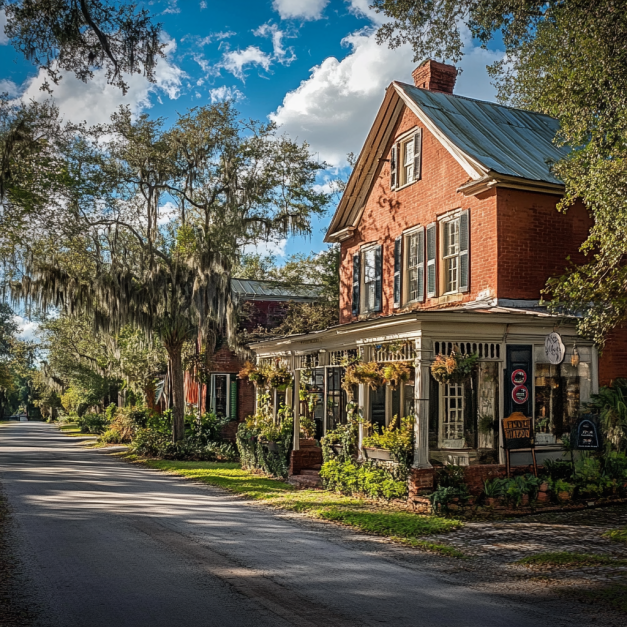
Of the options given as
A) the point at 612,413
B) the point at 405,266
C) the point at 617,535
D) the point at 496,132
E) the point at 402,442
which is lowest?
the point at 617,535

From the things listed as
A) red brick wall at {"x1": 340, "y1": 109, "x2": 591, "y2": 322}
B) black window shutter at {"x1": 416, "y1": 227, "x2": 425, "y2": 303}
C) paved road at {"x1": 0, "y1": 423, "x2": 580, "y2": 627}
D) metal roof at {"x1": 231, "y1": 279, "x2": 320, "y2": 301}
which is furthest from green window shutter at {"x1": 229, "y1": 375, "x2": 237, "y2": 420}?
paved road at {"x1": 0, "y1": 423, "x2": 580, "y2": 627}

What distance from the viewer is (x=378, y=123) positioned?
19922 mm

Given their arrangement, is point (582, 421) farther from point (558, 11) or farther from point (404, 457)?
point (558, 11)

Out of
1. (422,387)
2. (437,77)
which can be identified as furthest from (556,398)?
(437,77)

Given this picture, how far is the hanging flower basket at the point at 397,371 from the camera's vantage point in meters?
13.4

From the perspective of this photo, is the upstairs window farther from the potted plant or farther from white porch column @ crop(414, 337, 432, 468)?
the potted plant

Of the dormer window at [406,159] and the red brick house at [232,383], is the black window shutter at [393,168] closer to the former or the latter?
the dormer window at [406,159]

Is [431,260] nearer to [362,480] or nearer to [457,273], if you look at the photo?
[457,273]

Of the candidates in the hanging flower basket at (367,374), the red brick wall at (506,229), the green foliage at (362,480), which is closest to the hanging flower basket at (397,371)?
the hanging flower basket at (367,374)

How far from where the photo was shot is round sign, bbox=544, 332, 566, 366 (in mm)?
12500

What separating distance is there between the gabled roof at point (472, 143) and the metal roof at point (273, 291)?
1011 centimetres

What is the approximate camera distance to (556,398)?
45.3ft

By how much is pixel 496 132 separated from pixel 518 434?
9116mm

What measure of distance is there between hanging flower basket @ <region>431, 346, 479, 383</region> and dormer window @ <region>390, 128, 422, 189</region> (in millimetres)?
7107
